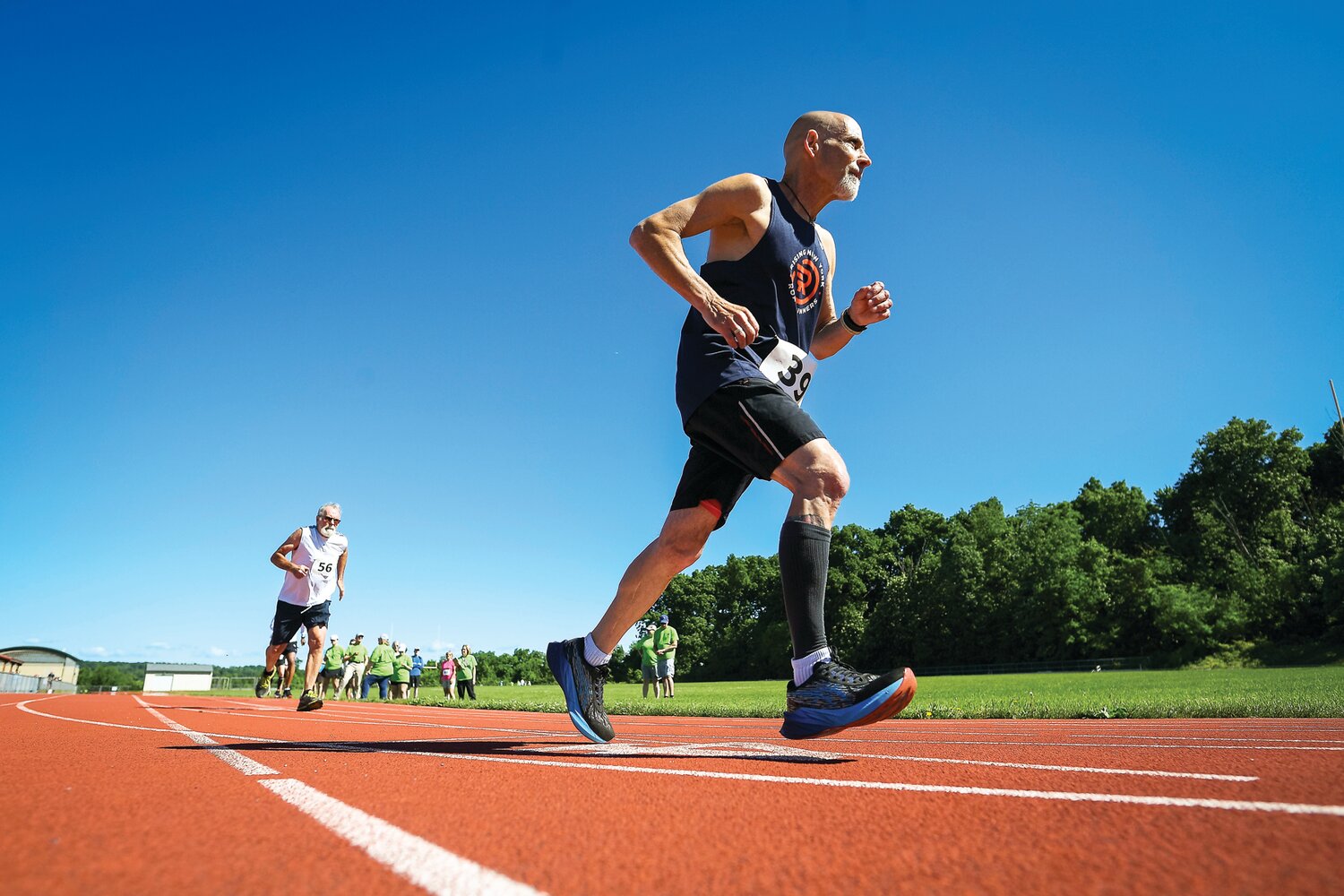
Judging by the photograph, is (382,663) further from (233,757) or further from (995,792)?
(995,792)

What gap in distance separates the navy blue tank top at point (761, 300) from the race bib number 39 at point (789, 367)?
37mm

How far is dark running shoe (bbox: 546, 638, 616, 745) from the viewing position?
3.41 meters

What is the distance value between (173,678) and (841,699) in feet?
240

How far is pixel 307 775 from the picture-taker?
2414 millimetres

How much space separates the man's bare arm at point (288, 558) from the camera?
25.9ft

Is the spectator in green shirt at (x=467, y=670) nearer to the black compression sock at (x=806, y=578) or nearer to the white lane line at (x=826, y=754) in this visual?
the white lane line at (x=826, y=754)

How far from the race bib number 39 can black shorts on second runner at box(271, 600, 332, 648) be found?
6.73m

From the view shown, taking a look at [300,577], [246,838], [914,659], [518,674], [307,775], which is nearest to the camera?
[246,838]

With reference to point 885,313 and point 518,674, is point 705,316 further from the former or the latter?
point 518,674

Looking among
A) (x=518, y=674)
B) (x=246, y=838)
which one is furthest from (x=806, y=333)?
(x=518, y=674)

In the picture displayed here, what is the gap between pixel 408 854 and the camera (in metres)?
1.34

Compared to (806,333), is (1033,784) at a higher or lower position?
lower

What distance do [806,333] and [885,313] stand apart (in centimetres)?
44

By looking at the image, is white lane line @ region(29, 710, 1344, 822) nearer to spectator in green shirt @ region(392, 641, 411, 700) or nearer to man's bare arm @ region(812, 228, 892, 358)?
man's bare arm @ region(812, 228, 892, 358)
